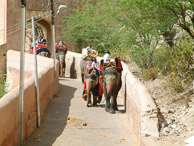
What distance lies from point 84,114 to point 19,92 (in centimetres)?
417

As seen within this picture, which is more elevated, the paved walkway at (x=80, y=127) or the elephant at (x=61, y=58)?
the elephant at (x=61, y=58)

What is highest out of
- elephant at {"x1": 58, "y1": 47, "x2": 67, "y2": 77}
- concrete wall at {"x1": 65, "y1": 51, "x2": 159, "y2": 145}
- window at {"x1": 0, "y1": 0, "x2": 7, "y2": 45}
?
window at {"x1": 0, "y1": 0, "x2": 7, "y2": 45}

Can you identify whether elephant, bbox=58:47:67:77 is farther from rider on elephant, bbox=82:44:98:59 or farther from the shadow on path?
the shadow on path

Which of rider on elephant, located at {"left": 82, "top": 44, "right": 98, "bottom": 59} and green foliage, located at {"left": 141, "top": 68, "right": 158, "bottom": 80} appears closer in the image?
rider on elephant, located at {"left": 82, "top": 44, "right": 98, "bottom": 59}

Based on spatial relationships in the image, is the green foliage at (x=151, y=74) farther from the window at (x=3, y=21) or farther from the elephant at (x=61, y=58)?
the window at (x=3, y=21)

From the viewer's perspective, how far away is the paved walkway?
29.9 feet

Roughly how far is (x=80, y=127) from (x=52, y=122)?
3.30 ft

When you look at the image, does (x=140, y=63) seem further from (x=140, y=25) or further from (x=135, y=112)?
(x=135, y=112)

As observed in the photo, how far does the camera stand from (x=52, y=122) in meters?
11.2

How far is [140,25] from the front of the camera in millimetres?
17156

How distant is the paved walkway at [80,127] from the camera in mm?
9117

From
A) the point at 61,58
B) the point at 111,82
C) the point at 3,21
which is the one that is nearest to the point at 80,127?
the point at 111,82

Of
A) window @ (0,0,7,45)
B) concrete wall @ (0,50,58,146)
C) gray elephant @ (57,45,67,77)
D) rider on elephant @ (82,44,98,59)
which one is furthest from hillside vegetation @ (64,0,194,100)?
window @ (0,0,7,45)

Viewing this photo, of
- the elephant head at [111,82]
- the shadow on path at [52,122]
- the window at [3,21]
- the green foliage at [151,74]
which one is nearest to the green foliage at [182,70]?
the elephant head at [111,82]
